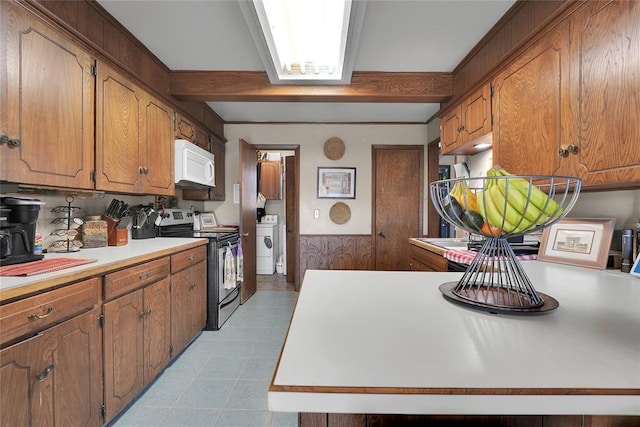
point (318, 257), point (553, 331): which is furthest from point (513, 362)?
point (318, 257)

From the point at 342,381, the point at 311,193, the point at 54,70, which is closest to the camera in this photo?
the point at 342,381

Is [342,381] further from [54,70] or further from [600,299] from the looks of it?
[54,70]

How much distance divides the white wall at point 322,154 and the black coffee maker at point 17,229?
2496 mm

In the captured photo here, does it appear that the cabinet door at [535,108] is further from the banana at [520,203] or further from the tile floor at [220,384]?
the tile floor at [220,384]

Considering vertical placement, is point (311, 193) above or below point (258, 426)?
above

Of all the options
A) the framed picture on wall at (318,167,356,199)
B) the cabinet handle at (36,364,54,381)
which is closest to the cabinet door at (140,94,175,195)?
the cabinet handle at (36,364,54,381)

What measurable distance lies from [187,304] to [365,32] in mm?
2422

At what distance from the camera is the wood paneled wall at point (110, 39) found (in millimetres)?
1443

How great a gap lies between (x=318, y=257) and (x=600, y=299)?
124 inches

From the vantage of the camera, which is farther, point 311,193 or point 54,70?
point 311,193

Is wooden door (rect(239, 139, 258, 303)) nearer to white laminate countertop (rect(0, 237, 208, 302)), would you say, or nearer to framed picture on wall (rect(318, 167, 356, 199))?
framed picture on wall (rect(318, 167, 356, 199))

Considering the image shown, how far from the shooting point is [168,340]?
1962mm

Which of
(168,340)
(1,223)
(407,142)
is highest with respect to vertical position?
(407,142)

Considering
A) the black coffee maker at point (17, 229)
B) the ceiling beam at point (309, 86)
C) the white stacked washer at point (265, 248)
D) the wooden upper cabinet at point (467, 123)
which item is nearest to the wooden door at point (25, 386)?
the black coffee maker at point (17, 229)
